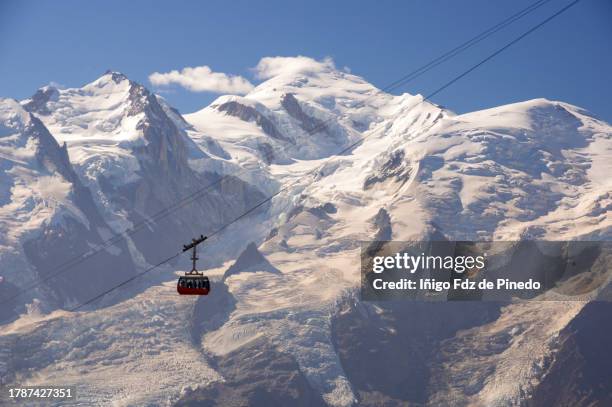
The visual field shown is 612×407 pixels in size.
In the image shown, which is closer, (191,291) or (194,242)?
(194,242)
